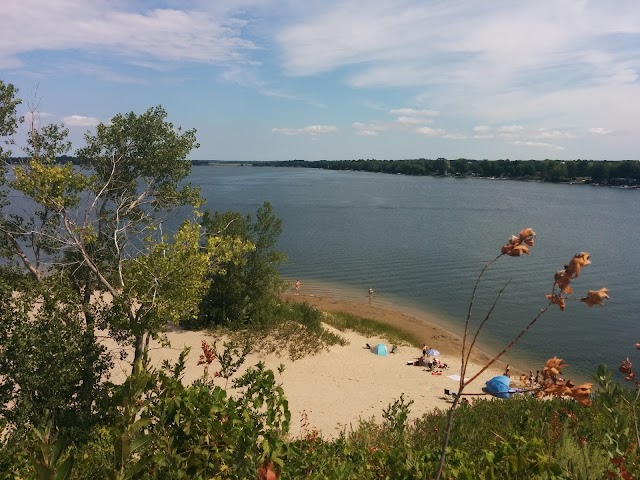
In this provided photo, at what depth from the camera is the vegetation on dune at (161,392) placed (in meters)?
2.88

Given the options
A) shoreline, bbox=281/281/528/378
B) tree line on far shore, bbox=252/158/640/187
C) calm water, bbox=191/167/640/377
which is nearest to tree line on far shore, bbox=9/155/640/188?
tree line on far shore, bbox=252/158/640/187

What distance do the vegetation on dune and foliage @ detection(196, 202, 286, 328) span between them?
3.06 metres

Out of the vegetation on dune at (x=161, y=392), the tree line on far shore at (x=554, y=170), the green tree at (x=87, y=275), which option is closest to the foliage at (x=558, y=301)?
the vegetation on dune at (x=161, y=392)

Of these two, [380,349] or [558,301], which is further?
[380,349]

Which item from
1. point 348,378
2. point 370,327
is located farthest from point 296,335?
point 370,327

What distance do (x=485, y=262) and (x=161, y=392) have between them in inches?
1478

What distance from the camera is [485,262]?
3856 cm

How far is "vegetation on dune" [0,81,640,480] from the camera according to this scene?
9.46 feet

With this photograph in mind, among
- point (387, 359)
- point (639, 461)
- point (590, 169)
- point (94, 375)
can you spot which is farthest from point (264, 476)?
point (590, 169)

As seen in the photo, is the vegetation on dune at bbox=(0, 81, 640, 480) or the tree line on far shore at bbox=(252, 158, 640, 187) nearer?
the vegetation on dune at bbox=(0, 81, 640, 480)

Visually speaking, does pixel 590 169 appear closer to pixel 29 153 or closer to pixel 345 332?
pixel 345 332

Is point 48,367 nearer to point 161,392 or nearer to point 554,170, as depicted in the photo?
point 161,392

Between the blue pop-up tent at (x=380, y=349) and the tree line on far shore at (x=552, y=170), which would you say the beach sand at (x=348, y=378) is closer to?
the blue pop-up tent at (x=380, y=349)

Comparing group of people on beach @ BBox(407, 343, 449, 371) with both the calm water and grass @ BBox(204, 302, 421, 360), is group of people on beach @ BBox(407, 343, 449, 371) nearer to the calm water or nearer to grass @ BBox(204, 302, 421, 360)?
grass @ BBox(204, 302, 421, 360)
